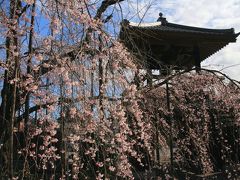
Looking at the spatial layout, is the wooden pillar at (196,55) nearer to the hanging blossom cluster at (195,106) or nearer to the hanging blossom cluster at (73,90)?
the hanging blossom cluster at (195,106)

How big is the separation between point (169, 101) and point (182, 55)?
4.21 meters

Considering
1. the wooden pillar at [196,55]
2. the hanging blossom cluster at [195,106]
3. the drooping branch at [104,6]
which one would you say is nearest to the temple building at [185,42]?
the wooden pillar at [196,55]

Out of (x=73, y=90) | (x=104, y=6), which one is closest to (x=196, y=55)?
(x=104, y=6)

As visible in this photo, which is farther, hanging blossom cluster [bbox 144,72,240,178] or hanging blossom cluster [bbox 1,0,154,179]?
hanging blossom cluster [bbox 144,72,240,178]

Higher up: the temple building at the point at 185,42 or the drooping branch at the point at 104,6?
the temple building at the point at 185,42

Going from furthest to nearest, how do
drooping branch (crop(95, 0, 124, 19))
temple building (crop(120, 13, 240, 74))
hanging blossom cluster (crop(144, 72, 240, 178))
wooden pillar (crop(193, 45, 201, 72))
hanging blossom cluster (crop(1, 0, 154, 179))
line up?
1. wooden pillar (crop(193, 45, 201, 72))
2. temple building (crop(120, 13, 240, 74))
3. hanging blossom cluster (crop(144, 72, 240, 178))
4. drooping branch (crop(95, 0, 124, 19))
5. hanging blossom cluster (crop(1, 0, 154, 179))

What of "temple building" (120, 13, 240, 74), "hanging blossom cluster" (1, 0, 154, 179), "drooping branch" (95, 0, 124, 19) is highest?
"temple building" (120, 13, 240, 74)

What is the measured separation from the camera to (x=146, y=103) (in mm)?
5465

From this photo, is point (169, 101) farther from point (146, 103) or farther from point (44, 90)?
point (44, 90)

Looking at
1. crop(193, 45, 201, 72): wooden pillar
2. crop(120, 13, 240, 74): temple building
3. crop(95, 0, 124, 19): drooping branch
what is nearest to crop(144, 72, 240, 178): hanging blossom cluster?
crop(95, 0, 124, 19): drooping branch

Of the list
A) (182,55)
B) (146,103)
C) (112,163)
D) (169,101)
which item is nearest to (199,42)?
Answer: (182,55)

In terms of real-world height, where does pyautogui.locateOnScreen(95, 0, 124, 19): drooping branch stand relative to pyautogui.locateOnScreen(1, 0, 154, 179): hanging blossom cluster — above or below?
above

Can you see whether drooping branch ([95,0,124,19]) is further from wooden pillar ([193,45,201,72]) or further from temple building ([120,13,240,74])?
wooden pillar ([193,45,201,72])

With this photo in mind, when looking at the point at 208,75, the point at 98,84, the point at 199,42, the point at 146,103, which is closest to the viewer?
the point at 98,84
